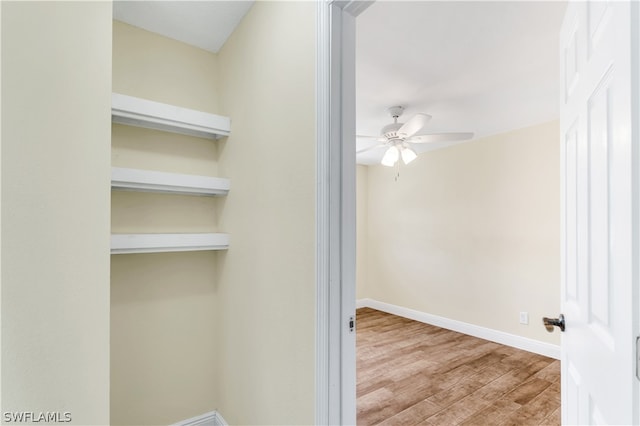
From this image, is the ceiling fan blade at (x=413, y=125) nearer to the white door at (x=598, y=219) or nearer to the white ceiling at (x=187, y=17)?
the white door at (x=598, y=219)

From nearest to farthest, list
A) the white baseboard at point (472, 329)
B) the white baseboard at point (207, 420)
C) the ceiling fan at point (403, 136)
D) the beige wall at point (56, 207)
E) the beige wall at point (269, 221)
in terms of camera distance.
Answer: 1. the beige wall at point (56, 207)
2. the beige wall at point (269, 221)
3. the white baseboard at point (207, 420)
4. the ceiling fan at point (403, 136)
5. the white baseboard at point (472, 329)

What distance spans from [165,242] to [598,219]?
6.04ft

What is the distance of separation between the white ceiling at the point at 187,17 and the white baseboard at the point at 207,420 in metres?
2.41

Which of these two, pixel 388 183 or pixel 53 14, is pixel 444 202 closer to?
pixel 388 183

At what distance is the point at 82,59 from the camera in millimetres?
1149

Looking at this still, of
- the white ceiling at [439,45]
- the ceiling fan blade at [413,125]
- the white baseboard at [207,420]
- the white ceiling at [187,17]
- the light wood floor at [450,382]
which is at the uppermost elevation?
the white ceiling at [187,17]

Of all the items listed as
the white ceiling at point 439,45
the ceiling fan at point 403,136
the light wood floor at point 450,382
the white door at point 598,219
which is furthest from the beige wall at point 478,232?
the white door at point 598,219

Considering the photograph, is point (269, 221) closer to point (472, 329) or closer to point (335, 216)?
point (335, 216)

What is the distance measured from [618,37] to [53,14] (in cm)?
169

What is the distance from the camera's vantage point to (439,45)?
1.82 metres

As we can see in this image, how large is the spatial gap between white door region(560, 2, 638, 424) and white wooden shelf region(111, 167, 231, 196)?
1646 mm

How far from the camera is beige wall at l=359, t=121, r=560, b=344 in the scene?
319 cm

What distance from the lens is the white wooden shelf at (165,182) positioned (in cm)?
157

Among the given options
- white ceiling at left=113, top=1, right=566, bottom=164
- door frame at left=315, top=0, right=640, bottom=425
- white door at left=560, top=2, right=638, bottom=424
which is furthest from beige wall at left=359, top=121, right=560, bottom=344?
door frame at left=315, top=0, right=640, bottom=425
